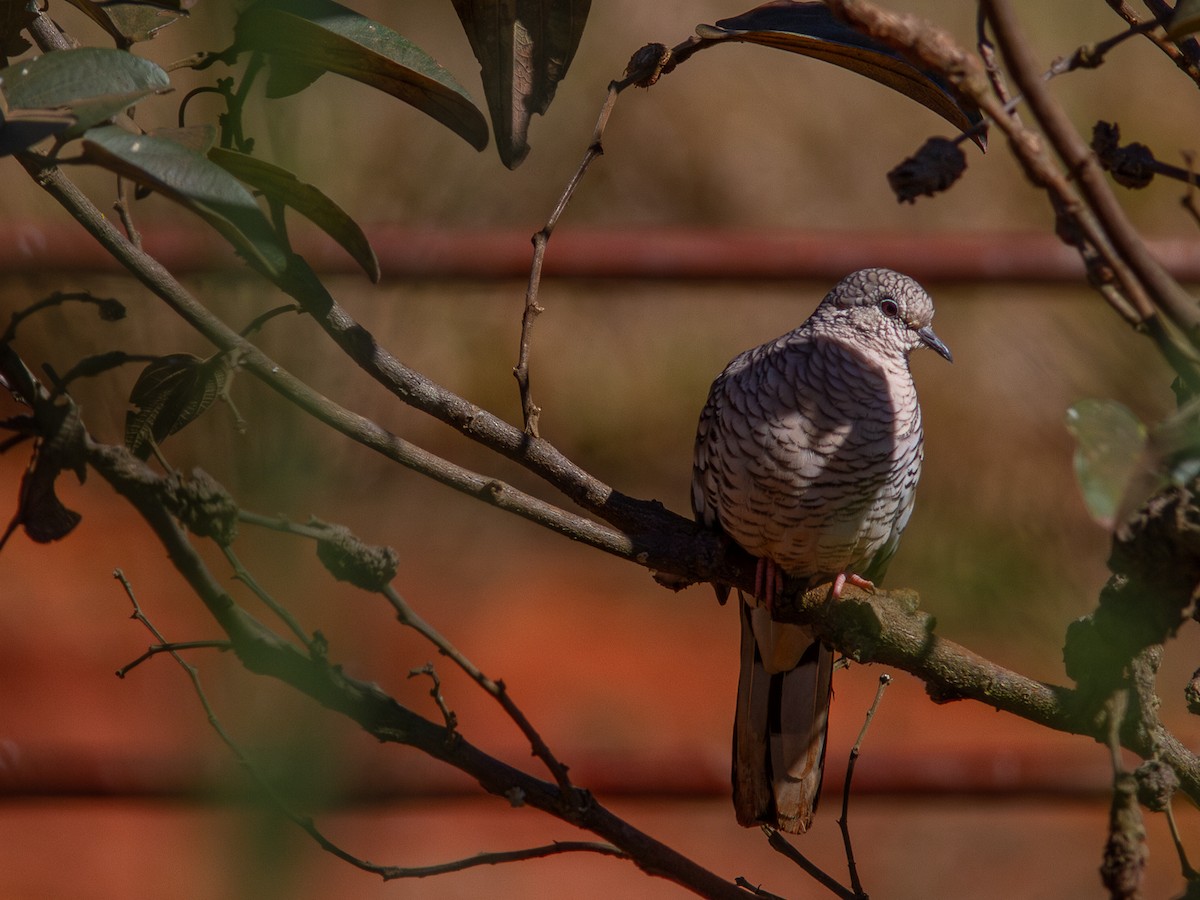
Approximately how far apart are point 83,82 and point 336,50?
0.21 metres

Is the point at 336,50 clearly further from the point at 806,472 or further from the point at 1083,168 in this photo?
the point at 806,472

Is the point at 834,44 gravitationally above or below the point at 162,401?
above

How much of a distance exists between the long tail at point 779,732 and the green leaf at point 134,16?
44.9 inches

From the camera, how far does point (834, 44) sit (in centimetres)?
96

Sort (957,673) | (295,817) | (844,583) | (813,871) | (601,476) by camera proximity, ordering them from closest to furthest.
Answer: (295,817) < (957,673) < (813,871) < (844,583) < (601,476)

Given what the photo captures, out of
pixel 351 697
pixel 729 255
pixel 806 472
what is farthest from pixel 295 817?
pixel 729 255

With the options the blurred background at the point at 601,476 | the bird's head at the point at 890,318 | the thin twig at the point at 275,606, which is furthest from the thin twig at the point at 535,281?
the bird's head at the point at 890,318

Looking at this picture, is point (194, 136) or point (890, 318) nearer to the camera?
point (194, 136)

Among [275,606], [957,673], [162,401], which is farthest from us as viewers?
[957,673]

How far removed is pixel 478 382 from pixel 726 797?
200 cm

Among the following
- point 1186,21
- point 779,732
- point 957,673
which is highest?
point 1186,21

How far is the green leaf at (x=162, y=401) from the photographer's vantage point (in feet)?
2.93

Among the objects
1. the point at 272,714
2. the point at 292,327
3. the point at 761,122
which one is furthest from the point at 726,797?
the point at 761,122

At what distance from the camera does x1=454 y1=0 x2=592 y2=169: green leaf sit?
1.02m
